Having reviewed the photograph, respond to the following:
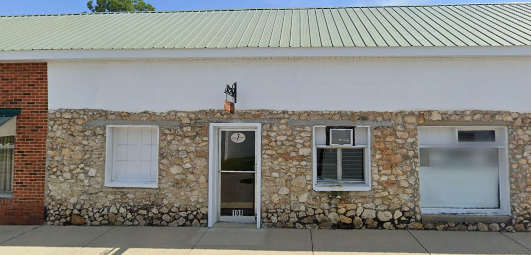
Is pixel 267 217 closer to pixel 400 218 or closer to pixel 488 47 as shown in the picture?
pixel 400 218

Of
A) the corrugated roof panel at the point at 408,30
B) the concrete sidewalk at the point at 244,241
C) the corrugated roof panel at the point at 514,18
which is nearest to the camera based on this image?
the concrete sidewalk at the point at 244,241

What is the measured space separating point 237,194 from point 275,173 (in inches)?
36.1

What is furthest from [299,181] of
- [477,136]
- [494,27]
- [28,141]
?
[494,27]

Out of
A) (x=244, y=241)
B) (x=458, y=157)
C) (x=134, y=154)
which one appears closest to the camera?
(x=244, y=241)

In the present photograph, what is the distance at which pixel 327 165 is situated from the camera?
245 inches

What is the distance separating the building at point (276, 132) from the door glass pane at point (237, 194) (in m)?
0.02

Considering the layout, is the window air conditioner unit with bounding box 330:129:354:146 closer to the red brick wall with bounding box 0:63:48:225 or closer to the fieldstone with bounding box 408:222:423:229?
the fieldstone with bounding box 408:222:423:229

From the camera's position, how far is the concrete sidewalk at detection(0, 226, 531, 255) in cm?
496

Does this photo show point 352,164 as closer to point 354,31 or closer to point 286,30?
point 354,31

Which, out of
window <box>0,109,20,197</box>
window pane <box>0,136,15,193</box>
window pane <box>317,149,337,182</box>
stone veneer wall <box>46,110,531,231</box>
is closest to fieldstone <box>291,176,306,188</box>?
stone veneer wall <box>46,110,531,231</box>

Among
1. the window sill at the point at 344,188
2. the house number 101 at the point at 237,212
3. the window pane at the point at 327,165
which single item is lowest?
the house number 101 at the point at 237,212

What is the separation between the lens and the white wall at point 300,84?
19.4 ft

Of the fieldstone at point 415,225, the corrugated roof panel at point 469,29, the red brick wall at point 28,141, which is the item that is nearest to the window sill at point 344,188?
the fieldstone at point 415,225

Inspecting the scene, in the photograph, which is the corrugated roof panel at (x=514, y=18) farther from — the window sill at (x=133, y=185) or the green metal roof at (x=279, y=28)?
the window sill at (x=133, y=185)
